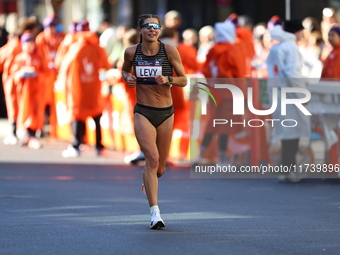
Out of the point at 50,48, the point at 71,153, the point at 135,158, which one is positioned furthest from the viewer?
the point at 50,48

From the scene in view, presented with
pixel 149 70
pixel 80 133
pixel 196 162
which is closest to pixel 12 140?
pixel 80 133

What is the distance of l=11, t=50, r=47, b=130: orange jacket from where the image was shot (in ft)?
55.9

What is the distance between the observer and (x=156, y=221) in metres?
8.15

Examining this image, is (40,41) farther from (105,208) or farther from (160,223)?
(160,223)

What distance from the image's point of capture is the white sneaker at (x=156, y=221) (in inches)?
321

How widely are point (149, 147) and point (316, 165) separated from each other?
179 inches

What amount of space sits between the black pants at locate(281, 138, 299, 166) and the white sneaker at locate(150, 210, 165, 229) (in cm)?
447

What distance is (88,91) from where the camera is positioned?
15.9 meters

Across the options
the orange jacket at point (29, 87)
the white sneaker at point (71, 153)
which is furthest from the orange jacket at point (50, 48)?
the white sneaker at point (71, 153)

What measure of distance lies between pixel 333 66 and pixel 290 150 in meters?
1.23

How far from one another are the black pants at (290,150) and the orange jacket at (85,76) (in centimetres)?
436

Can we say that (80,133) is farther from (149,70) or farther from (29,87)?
(149,70)

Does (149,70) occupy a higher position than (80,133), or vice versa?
(149,70)

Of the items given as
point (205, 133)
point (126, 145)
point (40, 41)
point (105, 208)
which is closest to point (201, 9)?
point (40, 41)
